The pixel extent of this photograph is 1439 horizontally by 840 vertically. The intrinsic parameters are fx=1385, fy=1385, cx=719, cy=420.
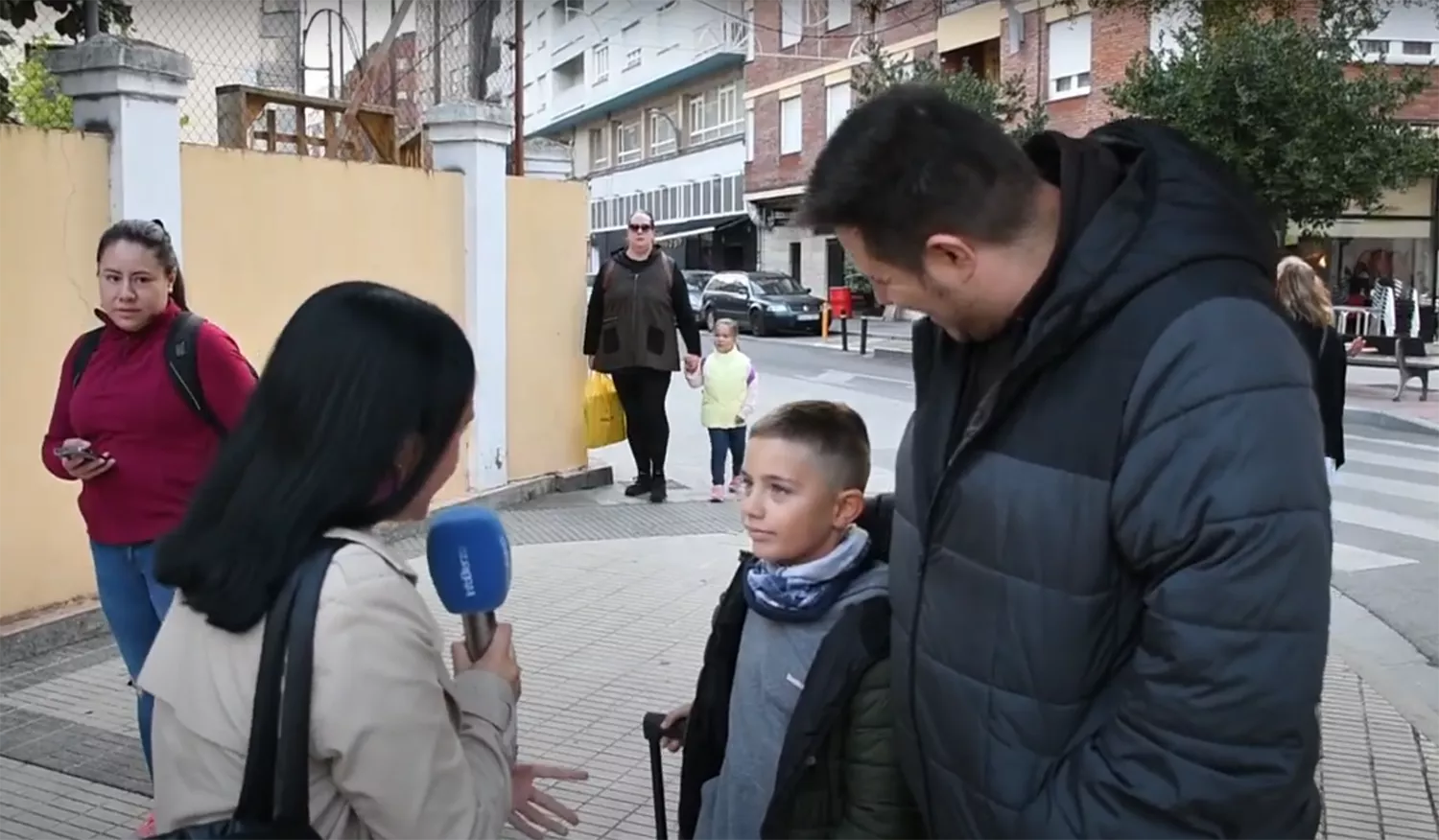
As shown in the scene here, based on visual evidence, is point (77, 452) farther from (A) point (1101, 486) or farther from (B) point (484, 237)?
(B) point (484, 237)

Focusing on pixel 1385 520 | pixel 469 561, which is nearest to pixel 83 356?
pixel 469 561

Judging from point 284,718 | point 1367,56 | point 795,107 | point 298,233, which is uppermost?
point 795,107

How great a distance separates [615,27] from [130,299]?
28165 millimetres

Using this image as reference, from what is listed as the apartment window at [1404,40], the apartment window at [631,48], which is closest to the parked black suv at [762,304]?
the apartment window at [631,48]

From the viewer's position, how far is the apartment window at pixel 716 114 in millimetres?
41812

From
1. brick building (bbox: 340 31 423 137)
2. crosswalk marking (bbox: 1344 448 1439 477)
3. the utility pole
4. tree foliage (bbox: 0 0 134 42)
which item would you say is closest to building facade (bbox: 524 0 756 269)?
crosswalk marking (bbox: 1344 448 1439 477)

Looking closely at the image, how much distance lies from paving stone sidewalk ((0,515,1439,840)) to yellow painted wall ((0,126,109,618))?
0.43 meters

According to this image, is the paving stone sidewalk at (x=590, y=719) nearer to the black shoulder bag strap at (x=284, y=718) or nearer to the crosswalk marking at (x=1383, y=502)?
the crosswalk marking at (x=1383, y=502)

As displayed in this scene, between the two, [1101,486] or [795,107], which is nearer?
[1101,486]

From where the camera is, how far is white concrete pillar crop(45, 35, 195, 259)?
605 centimetres

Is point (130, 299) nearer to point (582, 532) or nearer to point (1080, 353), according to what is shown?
point (1080, 353)

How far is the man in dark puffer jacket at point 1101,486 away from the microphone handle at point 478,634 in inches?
26.2

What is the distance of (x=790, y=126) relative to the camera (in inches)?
1513

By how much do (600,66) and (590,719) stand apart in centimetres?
4101
